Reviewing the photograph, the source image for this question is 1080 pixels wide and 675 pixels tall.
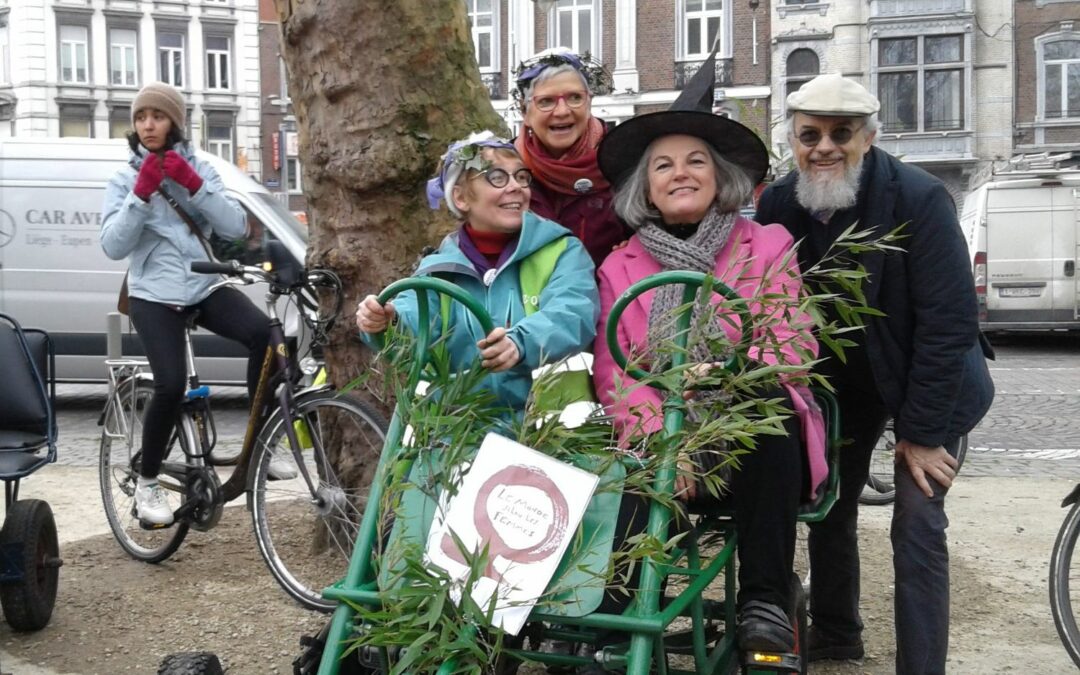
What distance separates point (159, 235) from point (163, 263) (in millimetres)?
140

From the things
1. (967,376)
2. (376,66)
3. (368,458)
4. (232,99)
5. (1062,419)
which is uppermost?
(232,99)

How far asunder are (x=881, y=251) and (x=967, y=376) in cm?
48

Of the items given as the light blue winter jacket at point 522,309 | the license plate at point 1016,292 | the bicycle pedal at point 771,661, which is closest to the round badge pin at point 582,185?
the light blue winter jacket at point 522,309

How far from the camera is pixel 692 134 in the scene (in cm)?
349

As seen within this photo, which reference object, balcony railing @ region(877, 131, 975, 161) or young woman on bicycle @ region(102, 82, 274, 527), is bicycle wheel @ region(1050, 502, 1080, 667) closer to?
young woman on bicycle @ region(102, 82, 274, 527)

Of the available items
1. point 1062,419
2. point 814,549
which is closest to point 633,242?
point 814,549

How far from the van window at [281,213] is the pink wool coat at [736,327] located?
823 cm

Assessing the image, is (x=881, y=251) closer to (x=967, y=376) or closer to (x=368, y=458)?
(x=967, y=376)

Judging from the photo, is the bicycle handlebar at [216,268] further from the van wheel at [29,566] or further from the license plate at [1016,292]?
the license plate at [1016,292]

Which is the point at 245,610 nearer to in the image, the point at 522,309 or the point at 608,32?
the point at 522,309

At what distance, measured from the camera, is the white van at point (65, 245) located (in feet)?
36.5

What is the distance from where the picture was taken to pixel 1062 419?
35.0 feet

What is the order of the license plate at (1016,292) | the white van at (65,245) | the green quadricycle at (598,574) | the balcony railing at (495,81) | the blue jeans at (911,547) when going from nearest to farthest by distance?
the green quadricycle at (598,574)
the blue jeans at (911,547)
the white van at (65,245)
the license plate at (1016,292)
the balcony railing at (495,81)

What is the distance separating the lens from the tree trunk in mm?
5027
